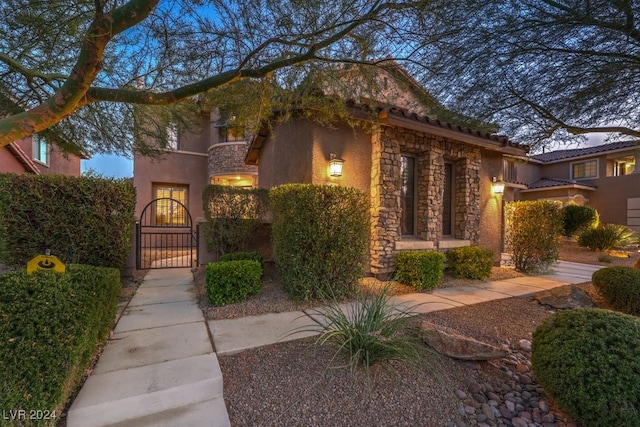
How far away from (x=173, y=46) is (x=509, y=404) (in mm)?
5885

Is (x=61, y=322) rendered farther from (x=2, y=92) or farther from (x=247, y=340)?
(x=2, y=92)

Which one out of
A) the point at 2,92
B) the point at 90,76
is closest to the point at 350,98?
the point at 90,76

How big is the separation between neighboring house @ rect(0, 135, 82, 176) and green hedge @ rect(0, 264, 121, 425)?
19.7 feet

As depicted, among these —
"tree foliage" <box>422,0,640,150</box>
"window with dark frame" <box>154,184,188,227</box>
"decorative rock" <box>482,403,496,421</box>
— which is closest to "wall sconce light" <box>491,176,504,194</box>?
"tree foliage" <box>422,0,640,150</box>

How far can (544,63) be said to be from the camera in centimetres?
415

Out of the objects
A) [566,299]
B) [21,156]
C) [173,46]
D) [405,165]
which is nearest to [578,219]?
[566,299]

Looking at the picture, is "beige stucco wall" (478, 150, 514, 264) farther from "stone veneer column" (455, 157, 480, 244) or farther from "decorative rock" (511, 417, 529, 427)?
"decorative rock" (511, 417, 529, 427)

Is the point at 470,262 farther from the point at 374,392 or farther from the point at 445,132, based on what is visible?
the point at 374,392

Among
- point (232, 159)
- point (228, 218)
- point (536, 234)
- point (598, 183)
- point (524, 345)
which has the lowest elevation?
point (524, 345)

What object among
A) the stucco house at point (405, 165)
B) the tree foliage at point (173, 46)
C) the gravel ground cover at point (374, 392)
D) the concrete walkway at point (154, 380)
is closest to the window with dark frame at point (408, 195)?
the stucco house at point (405, 165)

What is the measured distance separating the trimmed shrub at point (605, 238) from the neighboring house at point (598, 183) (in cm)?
346

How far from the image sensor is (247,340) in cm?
320

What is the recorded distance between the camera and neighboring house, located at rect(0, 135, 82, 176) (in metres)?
9.37

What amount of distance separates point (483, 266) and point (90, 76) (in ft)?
26.1
